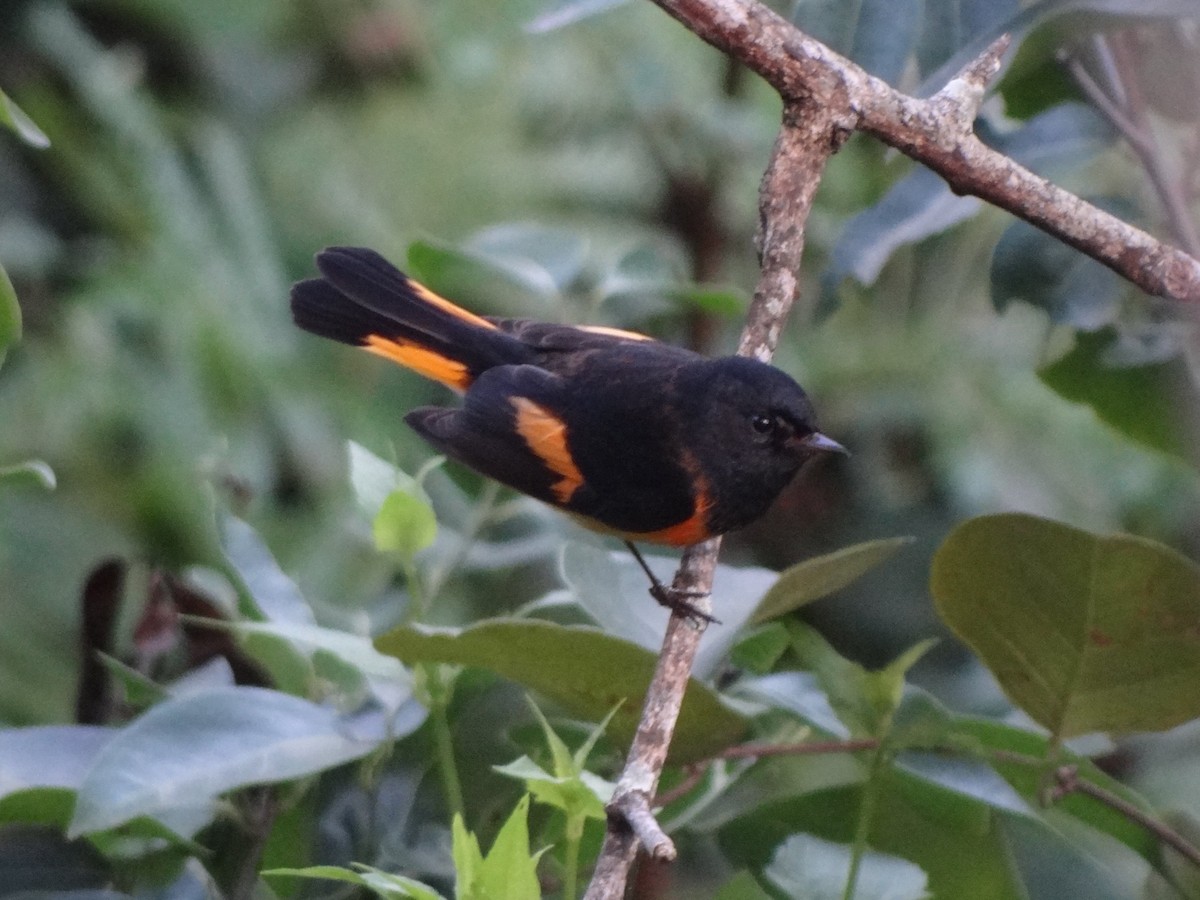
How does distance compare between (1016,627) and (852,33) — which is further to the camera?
(852,33)

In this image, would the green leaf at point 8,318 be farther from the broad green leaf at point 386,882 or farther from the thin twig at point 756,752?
the thin twig at point 756,752

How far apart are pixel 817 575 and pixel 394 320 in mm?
1157

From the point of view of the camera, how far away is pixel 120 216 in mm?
3375

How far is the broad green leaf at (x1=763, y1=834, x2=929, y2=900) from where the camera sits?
3.68 ft

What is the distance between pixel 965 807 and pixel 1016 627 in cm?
17

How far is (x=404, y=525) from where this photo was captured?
1.21 m

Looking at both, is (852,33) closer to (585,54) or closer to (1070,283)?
(1070,283)

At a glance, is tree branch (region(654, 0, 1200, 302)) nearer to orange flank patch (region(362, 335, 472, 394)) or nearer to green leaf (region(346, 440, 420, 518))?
green leaf (region(346, 440, 420, 518))

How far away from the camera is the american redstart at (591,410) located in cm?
195

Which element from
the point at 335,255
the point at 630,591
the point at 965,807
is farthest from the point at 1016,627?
the point at 335,255

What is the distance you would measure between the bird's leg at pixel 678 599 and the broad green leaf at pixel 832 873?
0.74 ft

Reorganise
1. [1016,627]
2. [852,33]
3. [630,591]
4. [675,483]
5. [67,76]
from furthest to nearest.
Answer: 1. [67,76]
2. [675,483]
3. [852,33]
4. [630,591]
5. [1016,627]

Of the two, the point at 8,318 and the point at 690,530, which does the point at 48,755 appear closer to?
the point at 8,318

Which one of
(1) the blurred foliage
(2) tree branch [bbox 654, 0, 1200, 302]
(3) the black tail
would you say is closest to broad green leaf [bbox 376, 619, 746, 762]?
(1) the blurred foliage
